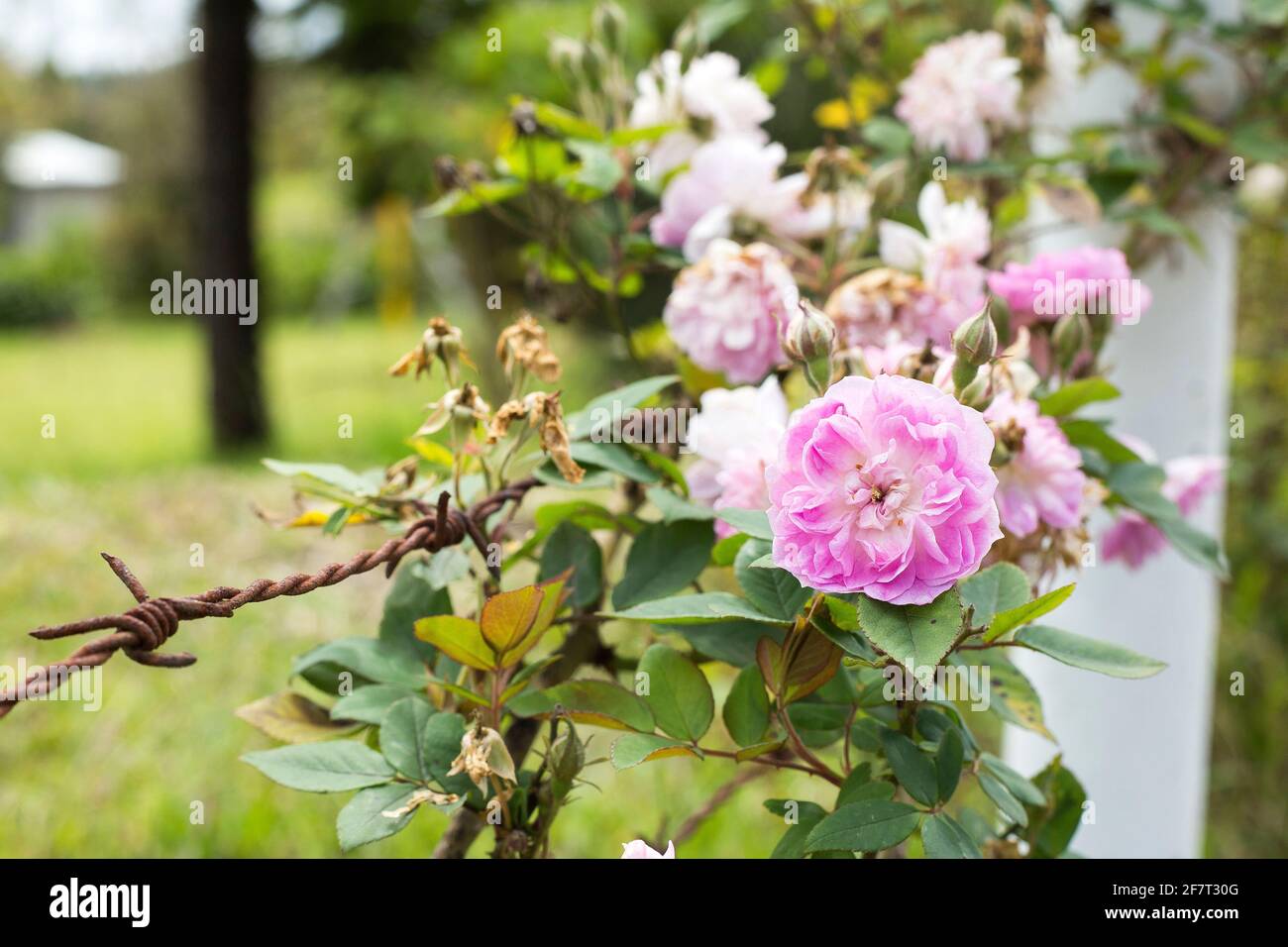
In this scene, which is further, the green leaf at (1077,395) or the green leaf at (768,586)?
the green leaf at (1077,395)

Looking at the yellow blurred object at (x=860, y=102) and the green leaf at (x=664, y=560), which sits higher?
the yellow blurred object at (x=860, y=102)

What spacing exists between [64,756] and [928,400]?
62.0 inches

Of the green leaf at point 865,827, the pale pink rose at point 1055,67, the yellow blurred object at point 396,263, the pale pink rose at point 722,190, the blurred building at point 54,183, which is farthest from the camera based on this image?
the blurred building at point 54,183

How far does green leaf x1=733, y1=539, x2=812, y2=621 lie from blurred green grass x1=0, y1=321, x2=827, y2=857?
14.5 inches

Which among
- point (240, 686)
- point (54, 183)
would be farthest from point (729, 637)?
point (54, 183)

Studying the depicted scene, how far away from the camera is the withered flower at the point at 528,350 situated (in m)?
0.53

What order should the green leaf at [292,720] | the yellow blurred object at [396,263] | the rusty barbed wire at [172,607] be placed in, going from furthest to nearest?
the yellow blurred object at [396,263] → the green leaf at [292,720] → the rusty barbed wire at [172,607]

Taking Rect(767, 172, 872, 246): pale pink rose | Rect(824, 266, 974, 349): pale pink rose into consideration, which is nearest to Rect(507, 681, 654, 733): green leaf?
Rect(824, 266, 974, 349): pale pink rose

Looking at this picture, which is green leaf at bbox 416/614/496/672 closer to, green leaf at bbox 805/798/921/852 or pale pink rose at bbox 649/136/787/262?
green leaf at bbox 805/798/921/852

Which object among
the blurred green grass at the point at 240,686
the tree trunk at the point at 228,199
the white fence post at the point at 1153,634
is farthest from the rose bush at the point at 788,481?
the tree trunk at the point at 228,199

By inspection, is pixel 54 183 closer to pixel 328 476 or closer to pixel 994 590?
pixel 328 476

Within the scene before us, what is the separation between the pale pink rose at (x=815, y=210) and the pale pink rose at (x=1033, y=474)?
0.68 ft

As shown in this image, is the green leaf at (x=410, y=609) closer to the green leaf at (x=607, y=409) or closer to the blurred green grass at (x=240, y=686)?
the green leaf at (x=607, y=409)

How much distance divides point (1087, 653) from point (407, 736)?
0.27m
